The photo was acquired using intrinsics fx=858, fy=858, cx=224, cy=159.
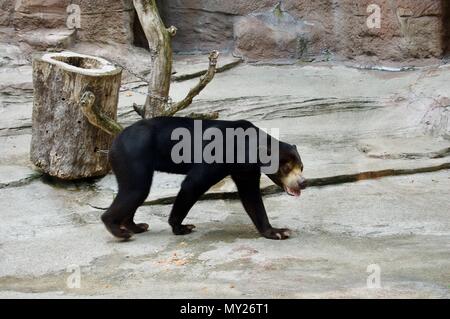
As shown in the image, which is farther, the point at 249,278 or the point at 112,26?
the point at 112,26

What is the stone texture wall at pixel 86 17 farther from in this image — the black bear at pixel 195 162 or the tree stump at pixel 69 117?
the black bear at pixel 195 162

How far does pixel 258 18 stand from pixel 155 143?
6218mm

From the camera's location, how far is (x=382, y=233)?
24.0 feet

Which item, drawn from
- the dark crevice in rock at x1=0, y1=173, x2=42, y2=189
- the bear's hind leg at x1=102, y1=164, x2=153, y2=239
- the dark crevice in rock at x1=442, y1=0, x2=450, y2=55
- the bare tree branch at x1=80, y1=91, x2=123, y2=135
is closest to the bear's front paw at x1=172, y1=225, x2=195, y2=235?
the bear's hind leg at x1=102, y1=164, x2=153, y2=239

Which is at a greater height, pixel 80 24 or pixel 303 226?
pixel 80 24

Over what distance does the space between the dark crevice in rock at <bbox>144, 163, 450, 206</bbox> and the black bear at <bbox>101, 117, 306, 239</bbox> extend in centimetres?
99

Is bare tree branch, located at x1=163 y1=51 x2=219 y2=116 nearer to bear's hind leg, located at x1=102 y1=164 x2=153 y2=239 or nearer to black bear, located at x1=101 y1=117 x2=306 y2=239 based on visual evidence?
black bear, located at x1=101 y1=117 x2=306 y2=239

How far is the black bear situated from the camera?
7.10 metres

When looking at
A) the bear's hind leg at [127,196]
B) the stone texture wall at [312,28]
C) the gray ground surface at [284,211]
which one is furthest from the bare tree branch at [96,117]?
the stone texture wall at [312,28]

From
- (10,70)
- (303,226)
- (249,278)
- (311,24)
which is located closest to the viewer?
(249,278)

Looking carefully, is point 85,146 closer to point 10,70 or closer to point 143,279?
point 143,279

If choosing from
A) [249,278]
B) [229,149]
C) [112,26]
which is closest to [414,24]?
[112,26]

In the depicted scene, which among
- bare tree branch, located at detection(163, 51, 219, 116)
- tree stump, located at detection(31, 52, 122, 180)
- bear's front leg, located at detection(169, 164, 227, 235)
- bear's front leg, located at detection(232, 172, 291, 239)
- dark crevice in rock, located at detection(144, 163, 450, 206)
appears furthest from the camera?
bare tree branch, located at detection(163, 51, 219, 116)

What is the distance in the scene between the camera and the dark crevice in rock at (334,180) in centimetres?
832
